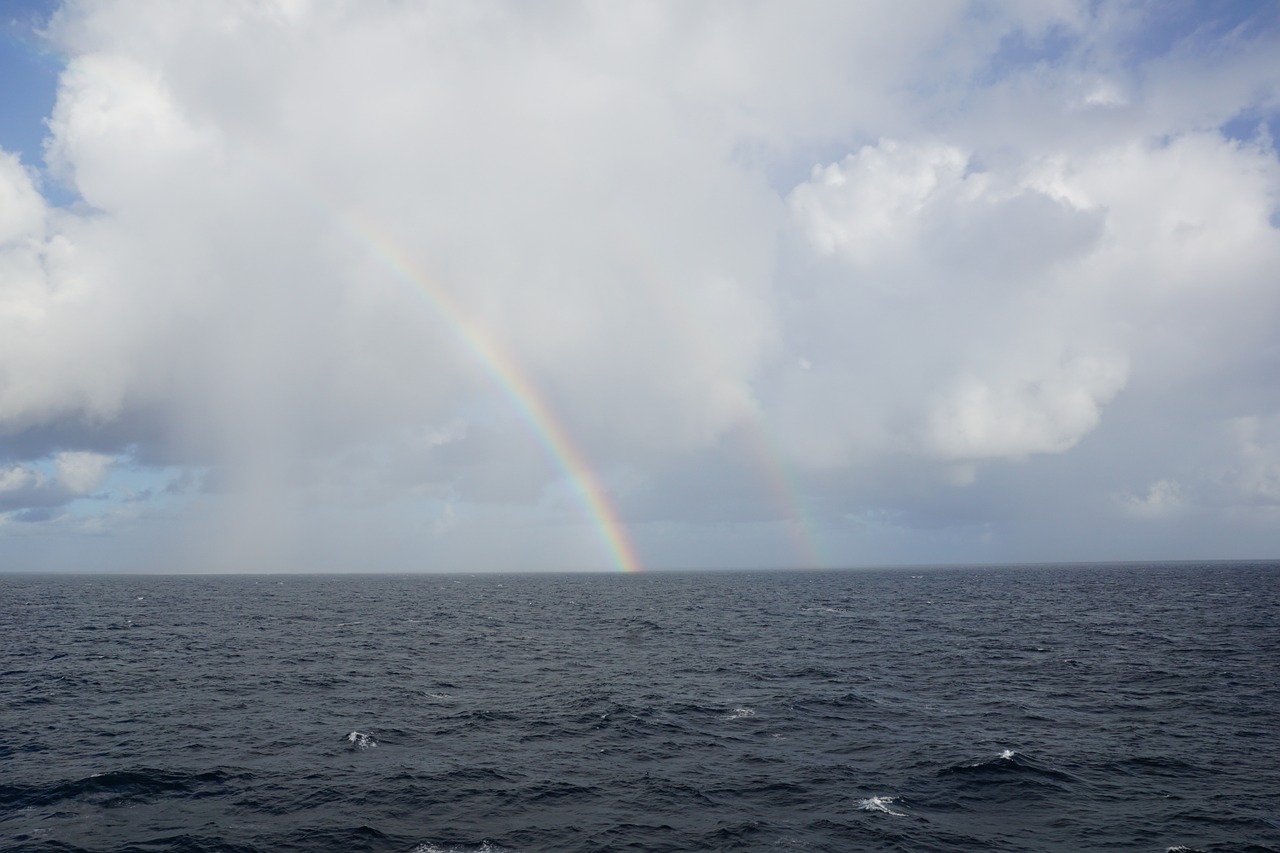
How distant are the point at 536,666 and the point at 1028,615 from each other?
9577 centimetres

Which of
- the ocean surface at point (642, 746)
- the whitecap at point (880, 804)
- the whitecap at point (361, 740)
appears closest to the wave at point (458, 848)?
the ocean surface at point (642, 746)

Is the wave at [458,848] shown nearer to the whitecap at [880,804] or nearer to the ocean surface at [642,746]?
the ocean surface at [642,746]

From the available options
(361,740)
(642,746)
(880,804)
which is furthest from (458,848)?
(880,804)

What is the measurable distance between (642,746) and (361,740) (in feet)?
56.6

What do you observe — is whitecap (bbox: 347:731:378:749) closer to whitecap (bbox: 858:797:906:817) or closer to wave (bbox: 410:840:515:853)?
wave (bbox: 410:840:515:853)

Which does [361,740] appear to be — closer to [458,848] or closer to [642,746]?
[642,746]

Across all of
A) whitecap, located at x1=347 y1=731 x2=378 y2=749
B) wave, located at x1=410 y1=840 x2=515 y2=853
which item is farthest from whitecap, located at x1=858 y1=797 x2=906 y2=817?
whitecap, located at x1=347 y1=731 x2=378 y2=749

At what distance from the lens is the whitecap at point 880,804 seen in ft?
112

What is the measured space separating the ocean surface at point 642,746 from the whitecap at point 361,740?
0.76ft

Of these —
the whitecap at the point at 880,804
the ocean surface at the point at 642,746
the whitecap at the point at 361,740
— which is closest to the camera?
the ocean surface at the point at 642,746

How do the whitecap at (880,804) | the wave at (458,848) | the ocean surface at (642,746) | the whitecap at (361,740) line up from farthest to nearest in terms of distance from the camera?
the whitecap at (361,740) < the whitecap at (880,804) < the ocean surface at (642,746) < the wave at (458,848)

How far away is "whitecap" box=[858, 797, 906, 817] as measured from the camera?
34.2m

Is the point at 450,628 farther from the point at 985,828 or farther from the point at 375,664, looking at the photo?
the point at 985,828

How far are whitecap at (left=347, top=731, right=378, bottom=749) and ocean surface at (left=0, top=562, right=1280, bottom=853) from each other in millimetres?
233
